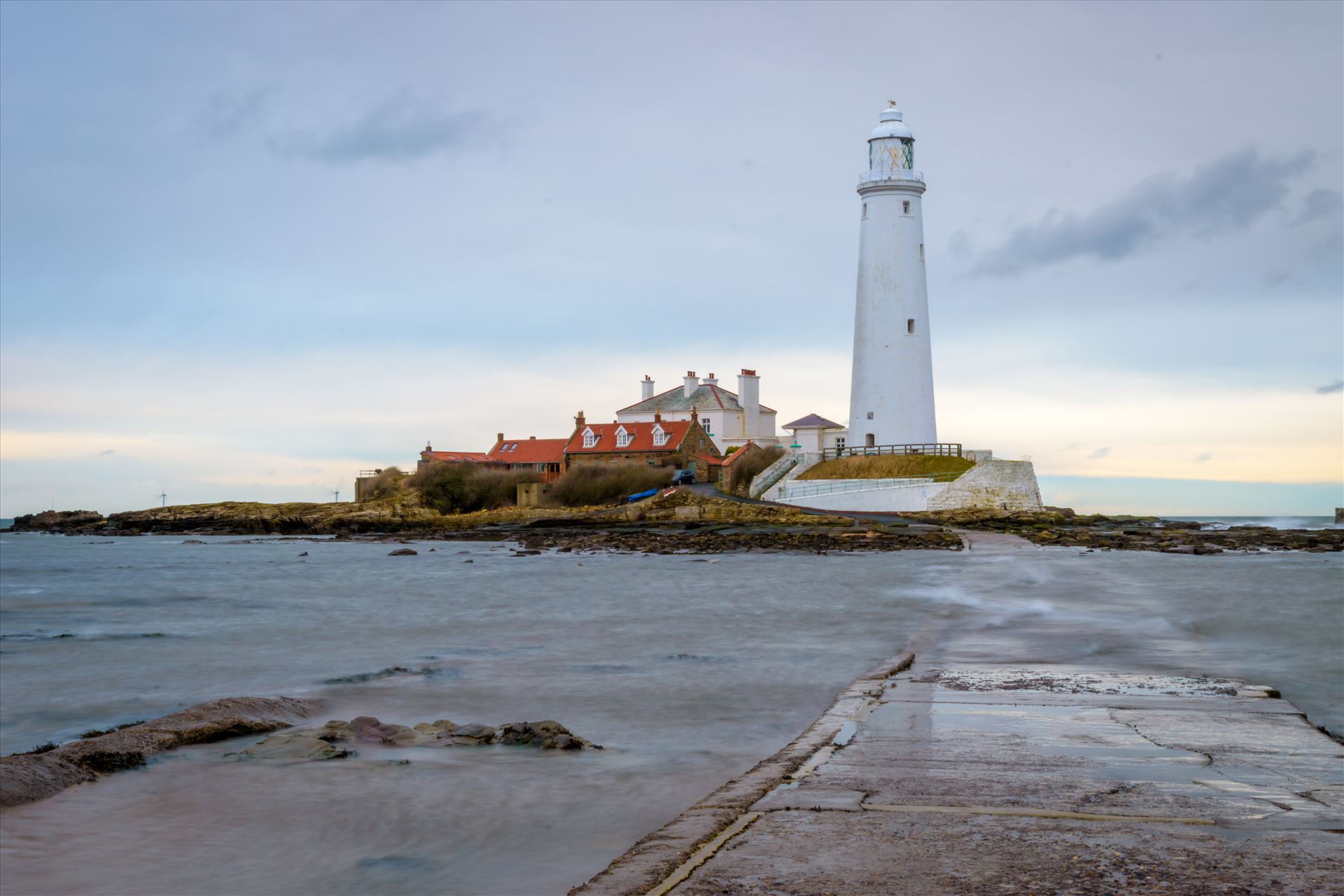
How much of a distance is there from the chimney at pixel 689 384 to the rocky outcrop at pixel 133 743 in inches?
2167

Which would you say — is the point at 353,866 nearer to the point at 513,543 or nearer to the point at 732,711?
the point at 732,711

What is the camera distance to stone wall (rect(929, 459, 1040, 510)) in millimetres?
42812

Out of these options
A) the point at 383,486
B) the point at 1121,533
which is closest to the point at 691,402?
the point at 383,486

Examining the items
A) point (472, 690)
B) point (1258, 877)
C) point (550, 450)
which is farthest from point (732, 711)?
point (550, 450)

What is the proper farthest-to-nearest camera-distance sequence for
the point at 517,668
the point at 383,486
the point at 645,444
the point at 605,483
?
1. the point at 383,486
2. the point at 645,444
3. the point at 605,483
4. the point at 517,668

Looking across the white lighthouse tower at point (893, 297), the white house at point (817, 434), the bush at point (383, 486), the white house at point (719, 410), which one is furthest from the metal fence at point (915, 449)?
the bush at point (383, 486)

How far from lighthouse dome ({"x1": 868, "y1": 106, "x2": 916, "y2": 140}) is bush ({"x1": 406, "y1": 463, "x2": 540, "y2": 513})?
26328 mm

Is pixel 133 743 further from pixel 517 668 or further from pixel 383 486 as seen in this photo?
pixel 383 486

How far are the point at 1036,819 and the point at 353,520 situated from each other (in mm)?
56057

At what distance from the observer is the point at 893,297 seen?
45062mm

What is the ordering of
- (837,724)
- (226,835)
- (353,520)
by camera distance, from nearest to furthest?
1. (226,835)
2. (837,724)
3. (353,520)

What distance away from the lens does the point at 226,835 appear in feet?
19.3

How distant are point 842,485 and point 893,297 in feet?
25.7

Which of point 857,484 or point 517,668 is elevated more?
point 857,484
